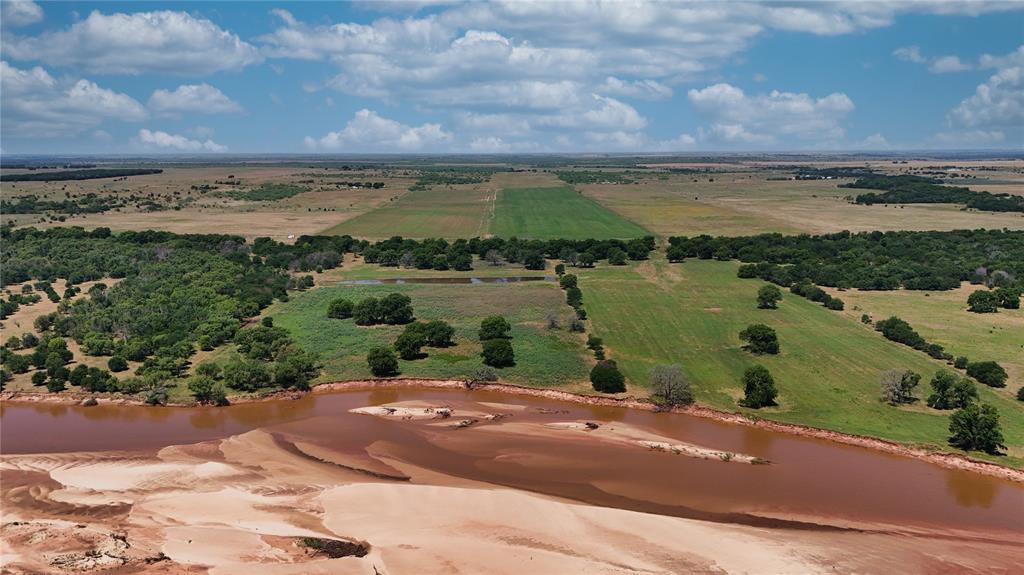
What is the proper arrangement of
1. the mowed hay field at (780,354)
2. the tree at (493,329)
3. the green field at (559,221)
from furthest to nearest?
the green field at (559,221) → the tree at (493,329) → the mowed hay field at (780,354)

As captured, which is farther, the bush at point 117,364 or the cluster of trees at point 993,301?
the cluster of trees at point 993,301

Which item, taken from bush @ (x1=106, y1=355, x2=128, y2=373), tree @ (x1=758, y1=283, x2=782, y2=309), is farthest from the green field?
bush @ (x1=106, y1=355, x2=128, y2=373)

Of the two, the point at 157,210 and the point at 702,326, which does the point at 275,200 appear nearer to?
the point at 157,210

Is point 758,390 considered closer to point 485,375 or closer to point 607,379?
point 607,379

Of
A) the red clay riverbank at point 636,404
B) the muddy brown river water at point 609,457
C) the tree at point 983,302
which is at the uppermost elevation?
the tree at point 983,302

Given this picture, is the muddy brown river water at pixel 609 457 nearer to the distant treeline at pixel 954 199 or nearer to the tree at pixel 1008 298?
the tree at pixel 1008 298

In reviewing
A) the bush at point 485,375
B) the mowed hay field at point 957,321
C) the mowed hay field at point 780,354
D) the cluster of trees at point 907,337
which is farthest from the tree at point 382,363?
the mowed hay field at point 957,321
